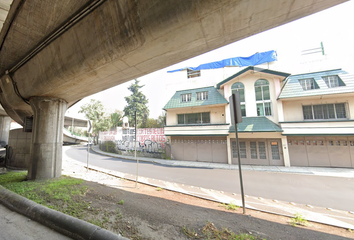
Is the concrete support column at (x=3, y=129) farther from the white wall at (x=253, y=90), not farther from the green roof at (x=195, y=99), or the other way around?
the white wall at (x=253, y=90)

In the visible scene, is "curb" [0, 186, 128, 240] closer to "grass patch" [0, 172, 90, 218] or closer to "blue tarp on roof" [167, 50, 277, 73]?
"grass patch" [0, 172, 90, 218]

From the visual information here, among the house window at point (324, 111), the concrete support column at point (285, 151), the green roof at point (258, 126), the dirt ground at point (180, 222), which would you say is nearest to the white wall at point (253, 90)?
the green roof at point (258, 126)

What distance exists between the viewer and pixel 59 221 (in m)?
2.66

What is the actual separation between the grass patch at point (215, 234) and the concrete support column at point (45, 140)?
713 centimetres

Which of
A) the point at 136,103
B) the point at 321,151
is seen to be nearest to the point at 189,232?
the point at 321,151

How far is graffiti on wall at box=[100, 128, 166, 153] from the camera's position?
16.8 m

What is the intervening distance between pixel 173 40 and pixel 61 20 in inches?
150

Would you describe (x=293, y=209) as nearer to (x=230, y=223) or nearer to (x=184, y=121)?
(x=230, y=223)

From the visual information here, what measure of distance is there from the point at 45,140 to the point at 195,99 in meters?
12.4

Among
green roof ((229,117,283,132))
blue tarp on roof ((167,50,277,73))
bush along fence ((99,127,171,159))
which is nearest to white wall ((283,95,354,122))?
green roof ((229,117,283,132))

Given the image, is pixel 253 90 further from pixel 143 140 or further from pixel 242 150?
pixel 143 140

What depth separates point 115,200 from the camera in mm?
4188

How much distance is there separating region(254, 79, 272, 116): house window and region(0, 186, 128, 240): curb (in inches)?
572

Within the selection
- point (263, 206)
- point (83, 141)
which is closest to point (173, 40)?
point (263, 206)
